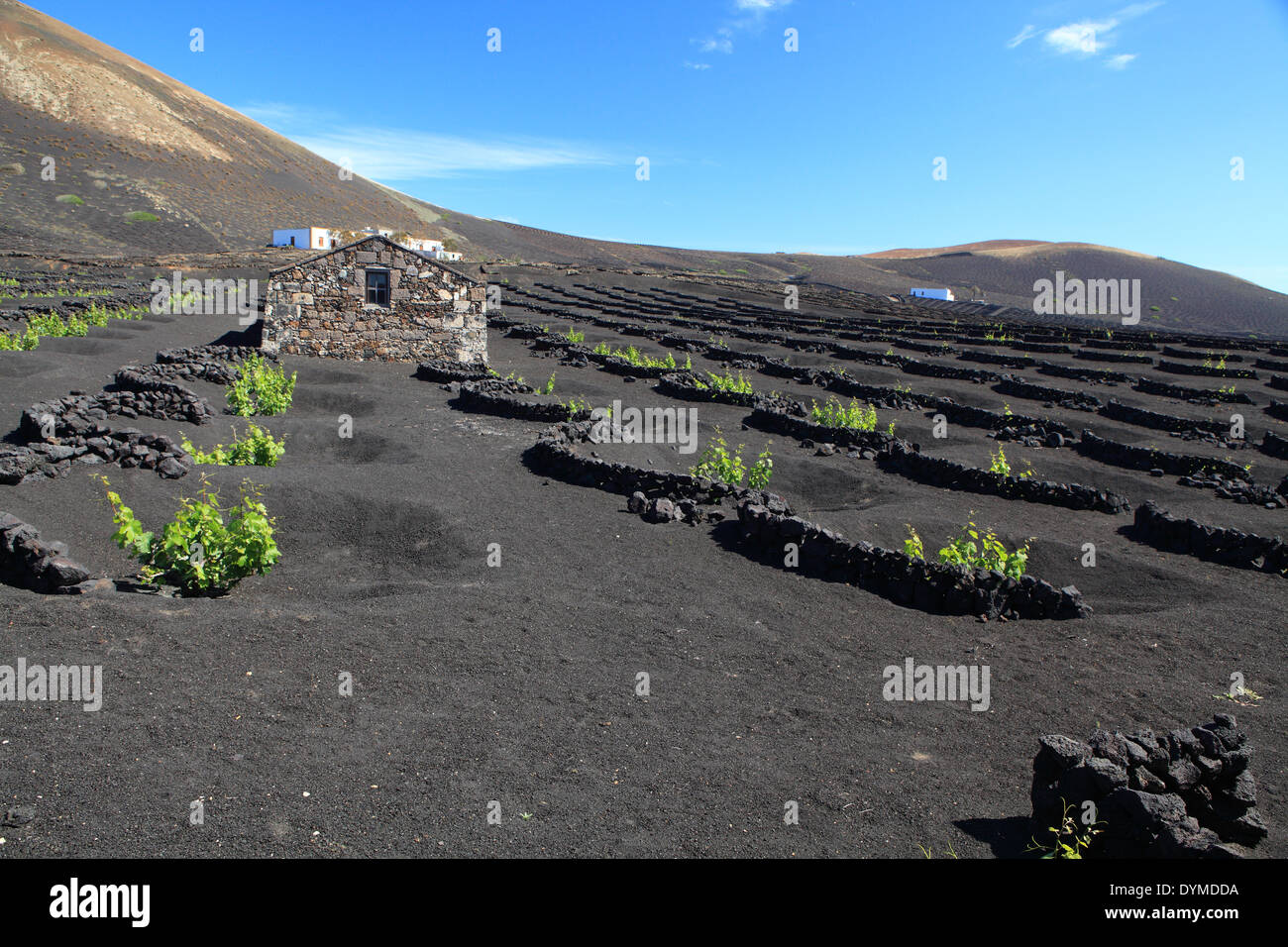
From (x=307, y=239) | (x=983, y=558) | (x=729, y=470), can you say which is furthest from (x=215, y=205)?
(x=983, y=558)

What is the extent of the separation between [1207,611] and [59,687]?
1149cm

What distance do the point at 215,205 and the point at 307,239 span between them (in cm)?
2007

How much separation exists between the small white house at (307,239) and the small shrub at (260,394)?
51523 millimetres

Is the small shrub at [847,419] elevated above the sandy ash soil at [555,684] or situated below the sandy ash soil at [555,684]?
above

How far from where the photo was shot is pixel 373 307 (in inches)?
968

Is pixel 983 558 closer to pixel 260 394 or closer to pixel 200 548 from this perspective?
pixel 200 548

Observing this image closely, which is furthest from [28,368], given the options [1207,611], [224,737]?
[1207,611]

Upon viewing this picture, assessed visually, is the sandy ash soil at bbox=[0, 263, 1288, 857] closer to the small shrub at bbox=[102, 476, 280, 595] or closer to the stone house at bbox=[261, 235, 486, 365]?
the small shrub at bbox=[102, 476, 280, 595]

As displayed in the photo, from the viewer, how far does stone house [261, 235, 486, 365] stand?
78.7ft

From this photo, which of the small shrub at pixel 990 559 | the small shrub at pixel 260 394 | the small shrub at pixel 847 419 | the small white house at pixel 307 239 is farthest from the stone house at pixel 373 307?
the small white house at pixel 307 239

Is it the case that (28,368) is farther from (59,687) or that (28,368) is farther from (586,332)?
(586,332)

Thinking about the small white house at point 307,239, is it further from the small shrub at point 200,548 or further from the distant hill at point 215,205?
the small shrub at point 200,548

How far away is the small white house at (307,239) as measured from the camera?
6494 centimetres

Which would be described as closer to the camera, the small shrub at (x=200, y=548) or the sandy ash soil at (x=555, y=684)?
the sandy ash soil at (x=555, y=684)
